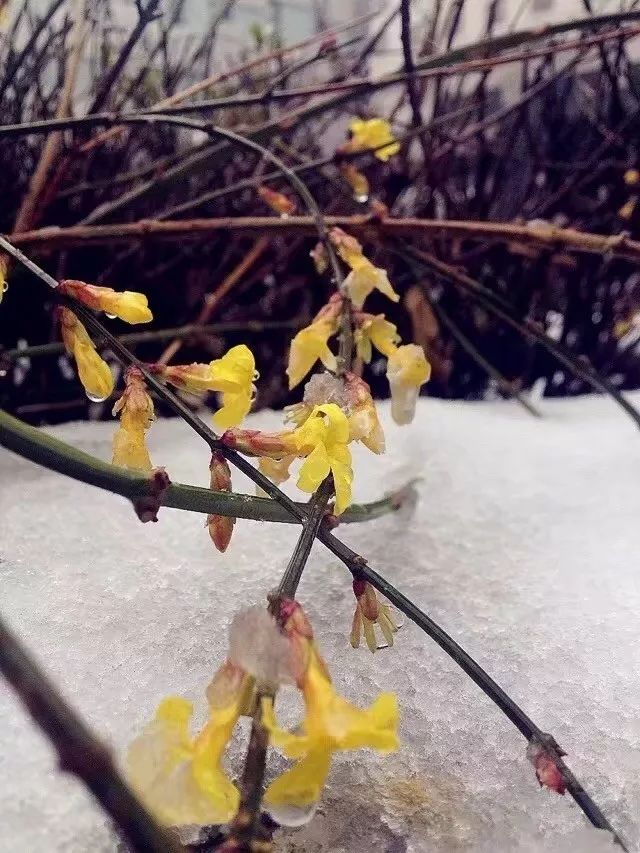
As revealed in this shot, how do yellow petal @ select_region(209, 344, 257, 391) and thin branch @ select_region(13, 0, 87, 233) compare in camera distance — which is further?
thin branch @ select_region(13, 0, 87, 233)

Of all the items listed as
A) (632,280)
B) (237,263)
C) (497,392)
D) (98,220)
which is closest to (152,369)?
(98,220)

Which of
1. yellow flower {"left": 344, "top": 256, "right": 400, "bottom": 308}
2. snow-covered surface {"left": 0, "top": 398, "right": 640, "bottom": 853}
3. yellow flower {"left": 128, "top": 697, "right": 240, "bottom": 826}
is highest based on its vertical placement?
yellow flower {"left": 344, "top": 256, "right": 400, "bottom": 308}

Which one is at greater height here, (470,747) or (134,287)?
(134,287)

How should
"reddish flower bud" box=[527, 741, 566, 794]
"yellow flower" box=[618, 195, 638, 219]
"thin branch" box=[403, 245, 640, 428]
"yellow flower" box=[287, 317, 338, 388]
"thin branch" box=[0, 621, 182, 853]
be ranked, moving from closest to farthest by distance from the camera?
"thin branch" box=[0, 621, 182, 853] → "reddish flower bud" box=[527, 741, 566, 794] → "yellow flower" box=[287, 317, 338, 388] → "thin branch" box=[403, 245, 640, 428] → "yellow flower" box=[618, 195, 638, 219]

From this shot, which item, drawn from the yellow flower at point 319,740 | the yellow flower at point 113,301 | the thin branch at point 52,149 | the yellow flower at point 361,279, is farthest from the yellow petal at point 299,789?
the thin branch at point 52,149

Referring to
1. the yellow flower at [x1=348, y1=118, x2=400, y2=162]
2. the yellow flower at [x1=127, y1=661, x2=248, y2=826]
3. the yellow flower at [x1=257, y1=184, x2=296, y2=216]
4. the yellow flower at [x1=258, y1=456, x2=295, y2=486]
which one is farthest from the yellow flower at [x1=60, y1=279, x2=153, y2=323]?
the yellow flower at [x1=348, y1=118, x2=400, y2=162]

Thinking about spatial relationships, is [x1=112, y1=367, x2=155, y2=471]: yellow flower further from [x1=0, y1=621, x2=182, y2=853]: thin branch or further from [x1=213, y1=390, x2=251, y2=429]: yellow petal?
[x1=0, y1=621, x2=182, y2=853]: thin branch

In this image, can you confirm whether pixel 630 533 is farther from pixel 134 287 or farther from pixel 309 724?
pixel 134 287
